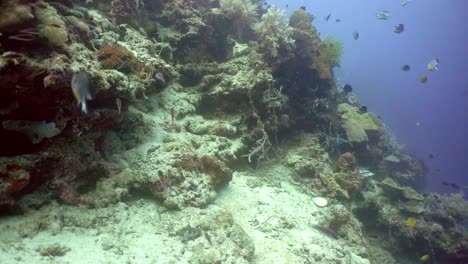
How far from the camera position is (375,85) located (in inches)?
2566

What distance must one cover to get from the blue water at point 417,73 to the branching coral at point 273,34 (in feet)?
60.8

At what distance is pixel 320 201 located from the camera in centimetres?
701

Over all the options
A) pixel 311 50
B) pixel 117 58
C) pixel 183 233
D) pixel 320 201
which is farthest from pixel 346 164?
pixel 117 58

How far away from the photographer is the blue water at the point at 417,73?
5103 cm

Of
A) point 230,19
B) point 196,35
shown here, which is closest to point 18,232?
point 196,35

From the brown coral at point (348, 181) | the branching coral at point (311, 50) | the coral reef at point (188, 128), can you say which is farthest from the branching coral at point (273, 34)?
the brown coral at point (348, 181)

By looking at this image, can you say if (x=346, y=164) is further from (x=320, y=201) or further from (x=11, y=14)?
(x=11, y=14)

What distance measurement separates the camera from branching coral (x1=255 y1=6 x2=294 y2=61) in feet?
27.0

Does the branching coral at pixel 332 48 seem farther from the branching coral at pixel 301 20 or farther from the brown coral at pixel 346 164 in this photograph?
Result: the brown coral at pixel 346 164

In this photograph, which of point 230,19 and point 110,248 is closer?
point 110,248

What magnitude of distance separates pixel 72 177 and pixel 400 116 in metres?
64.9

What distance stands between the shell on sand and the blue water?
18.6m

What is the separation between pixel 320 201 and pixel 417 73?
138m

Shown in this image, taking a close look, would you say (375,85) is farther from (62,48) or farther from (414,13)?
(414,13)
